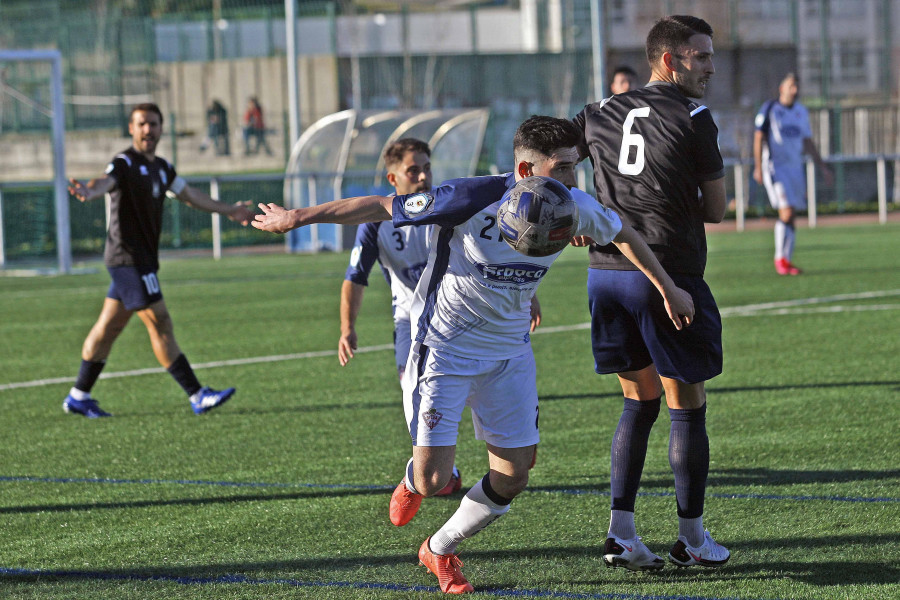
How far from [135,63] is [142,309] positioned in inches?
1047

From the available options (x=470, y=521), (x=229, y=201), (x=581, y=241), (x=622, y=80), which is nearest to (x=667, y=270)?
(x=581, y=241)

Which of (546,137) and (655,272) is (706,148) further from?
(546,137)

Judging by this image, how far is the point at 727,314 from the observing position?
12.2m

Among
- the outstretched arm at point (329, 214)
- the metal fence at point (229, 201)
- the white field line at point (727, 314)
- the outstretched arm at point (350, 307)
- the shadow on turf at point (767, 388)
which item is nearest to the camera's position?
the outstretched arm at point (329, 214)

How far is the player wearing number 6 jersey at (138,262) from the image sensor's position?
26.3ft

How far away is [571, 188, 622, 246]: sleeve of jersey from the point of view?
3.95m

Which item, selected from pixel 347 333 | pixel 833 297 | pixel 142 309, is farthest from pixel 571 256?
pixel 347 333

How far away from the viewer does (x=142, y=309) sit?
805 centimetres

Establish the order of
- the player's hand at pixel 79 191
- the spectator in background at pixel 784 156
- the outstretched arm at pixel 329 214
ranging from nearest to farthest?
the outstretched arm at pixel 329 214, the player's hand at pixel 79 191, the spectator in background at pixel 784 156

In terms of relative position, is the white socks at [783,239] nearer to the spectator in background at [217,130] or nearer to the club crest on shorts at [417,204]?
the club crest on shorts at [417,204]

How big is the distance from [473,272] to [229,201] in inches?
863

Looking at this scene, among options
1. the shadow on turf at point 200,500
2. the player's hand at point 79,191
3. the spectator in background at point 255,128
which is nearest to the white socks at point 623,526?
the shadow on turf at point 200,500

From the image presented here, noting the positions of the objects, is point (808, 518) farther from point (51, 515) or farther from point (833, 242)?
point (833, 242)

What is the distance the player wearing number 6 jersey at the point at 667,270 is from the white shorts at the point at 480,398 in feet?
1.48
